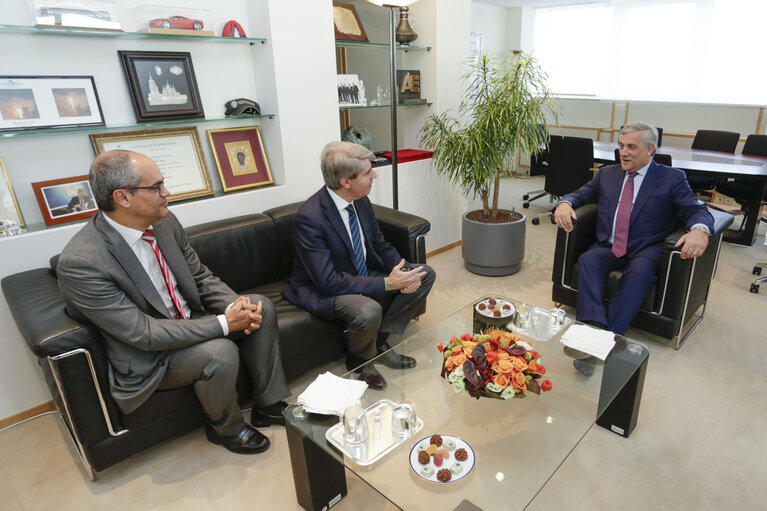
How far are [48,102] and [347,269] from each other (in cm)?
156

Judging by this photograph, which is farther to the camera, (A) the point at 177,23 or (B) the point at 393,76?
(B) the point at 393,76

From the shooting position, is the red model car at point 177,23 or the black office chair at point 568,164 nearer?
the red model car at point 177,23

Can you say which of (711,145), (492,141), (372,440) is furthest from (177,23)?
(711,145)

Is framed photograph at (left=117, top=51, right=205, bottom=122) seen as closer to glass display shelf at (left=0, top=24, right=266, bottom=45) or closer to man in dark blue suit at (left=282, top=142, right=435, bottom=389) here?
glass display shelf at (left=0, top=24, right=266, bottom=45)

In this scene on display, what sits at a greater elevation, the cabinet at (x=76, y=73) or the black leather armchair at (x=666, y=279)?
the cabinet at (x=76, y=73)

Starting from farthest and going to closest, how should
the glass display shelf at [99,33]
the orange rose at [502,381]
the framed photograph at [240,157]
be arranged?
the framed photograph at [240,157], the glass display shelf at [99,33], the orange rose at [502,381]

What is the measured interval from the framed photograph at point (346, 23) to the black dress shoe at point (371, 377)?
2265mm

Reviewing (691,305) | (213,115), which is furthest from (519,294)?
(213,115)

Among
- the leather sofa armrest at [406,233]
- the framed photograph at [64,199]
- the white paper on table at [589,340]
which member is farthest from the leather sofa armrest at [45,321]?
the white paper on table at [589,340]

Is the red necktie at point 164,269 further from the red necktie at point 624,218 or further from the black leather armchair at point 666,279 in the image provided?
the red necktie at point 624,218

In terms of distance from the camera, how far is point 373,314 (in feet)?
7.21

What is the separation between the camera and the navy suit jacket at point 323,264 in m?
2.23

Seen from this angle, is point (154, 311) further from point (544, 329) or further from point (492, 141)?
point (492, 141)

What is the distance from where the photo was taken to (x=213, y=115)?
9.12ft
